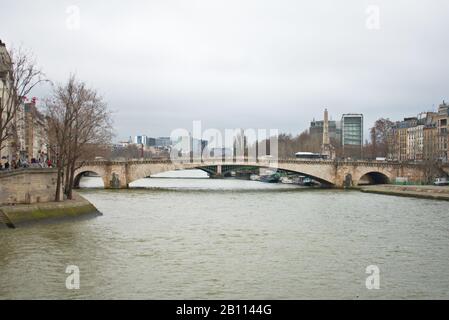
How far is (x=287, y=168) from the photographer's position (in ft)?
Result: 216

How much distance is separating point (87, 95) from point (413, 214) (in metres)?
20.7

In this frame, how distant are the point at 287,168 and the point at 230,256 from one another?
46049 mm

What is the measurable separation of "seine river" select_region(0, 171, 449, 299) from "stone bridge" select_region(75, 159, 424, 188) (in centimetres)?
2919

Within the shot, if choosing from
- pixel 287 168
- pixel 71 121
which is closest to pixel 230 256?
pixel 71 121

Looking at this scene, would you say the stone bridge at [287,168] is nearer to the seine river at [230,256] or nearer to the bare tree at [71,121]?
the bare tree at [71,121]

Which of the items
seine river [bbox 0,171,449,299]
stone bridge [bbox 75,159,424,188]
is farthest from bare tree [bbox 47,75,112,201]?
stone bridge [bbox 75,159,424,188]

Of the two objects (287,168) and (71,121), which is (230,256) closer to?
(71,121)

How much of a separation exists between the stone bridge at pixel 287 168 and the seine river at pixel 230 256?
29.2 m

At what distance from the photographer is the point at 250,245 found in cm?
2270

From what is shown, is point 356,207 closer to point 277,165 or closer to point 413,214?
point 413,214

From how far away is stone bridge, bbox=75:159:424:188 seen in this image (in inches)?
2489

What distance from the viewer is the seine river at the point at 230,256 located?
15.5m

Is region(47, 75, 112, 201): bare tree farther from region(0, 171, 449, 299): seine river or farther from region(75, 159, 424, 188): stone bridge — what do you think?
region(75, 159, 424, 188): stone bridge
